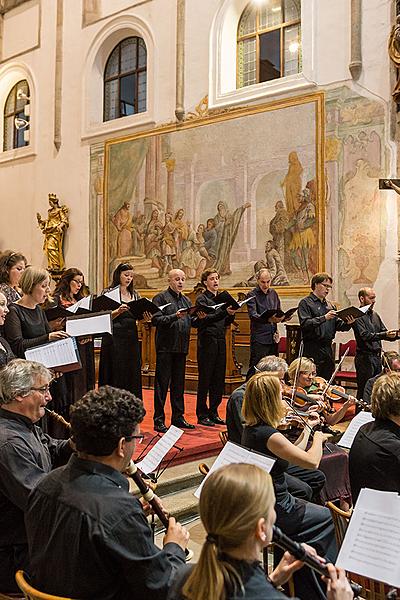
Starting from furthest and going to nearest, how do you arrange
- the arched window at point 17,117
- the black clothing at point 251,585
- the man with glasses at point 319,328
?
the arched window at point 17,117
the man with glasses at point 319,328
the black clothing at point 251,585

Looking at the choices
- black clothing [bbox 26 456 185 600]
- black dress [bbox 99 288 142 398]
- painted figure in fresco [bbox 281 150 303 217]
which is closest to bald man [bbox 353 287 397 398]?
black dress [bbox 99 288 142 398]

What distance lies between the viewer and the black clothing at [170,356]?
684cm

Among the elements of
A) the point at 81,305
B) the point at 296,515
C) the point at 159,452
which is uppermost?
the point at 81,305

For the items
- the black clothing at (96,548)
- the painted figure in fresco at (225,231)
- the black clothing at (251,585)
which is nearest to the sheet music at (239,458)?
the black clothing at (96,548)

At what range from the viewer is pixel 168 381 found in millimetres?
6934

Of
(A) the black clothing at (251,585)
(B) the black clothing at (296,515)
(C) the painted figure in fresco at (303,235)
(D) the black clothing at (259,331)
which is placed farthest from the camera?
(C) the painted figure in fresco at (303,235)

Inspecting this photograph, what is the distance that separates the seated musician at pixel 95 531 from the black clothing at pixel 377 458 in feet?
4.55

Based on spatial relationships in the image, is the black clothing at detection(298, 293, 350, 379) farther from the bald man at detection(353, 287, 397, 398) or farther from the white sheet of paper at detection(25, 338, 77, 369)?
the white sheet of paper at detection(25, 338, 77, 369)

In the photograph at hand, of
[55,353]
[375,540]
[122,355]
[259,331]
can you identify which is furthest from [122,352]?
[375,540]

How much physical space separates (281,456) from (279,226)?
7848 millimetres

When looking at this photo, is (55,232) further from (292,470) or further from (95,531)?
(95,531)

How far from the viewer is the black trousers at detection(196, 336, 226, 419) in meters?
7.24

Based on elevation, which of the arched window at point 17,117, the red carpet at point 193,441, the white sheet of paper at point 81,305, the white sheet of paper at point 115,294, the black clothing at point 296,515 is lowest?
the red carpet at point 193,441

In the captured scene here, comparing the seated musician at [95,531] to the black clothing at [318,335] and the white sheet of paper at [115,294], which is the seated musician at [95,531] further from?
the black clothing at [318,335]
